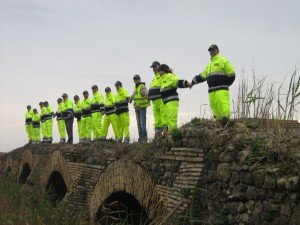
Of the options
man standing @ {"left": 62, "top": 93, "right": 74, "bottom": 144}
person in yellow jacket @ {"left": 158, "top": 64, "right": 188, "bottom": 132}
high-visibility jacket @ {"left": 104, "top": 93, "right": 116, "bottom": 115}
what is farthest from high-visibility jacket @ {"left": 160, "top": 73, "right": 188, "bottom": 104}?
man standing @ {"left": 62, "top": 93, "right": 74, "bottom": 144}

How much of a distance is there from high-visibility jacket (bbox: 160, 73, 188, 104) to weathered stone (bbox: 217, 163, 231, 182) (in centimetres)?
343

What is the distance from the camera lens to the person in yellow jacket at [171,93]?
27.6 feet

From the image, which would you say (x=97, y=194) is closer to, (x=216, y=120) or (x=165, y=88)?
(x=165, y=88)

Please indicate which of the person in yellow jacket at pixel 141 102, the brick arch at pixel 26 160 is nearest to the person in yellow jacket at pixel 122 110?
the person in yellow jacket at pixel 141 102

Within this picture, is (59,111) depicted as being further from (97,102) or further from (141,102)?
(141,102)

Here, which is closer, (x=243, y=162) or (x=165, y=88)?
(x=243, y=162)

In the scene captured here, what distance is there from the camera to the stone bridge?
436 cm

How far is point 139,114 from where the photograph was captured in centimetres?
1107

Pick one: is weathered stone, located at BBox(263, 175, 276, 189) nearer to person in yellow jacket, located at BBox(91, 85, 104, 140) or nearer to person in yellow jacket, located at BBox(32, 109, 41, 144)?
person in yellow jacket, located at BBox(91, 85, 104, 140)

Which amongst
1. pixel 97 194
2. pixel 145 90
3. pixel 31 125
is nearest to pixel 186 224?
pixel 97 194

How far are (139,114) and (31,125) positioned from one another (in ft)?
40.8

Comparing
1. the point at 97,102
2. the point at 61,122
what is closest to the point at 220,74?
the point at 97,102

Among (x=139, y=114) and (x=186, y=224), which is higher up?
(x=139, y=114)

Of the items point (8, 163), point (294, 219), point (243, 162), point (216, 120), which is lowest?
point (8, 163)
